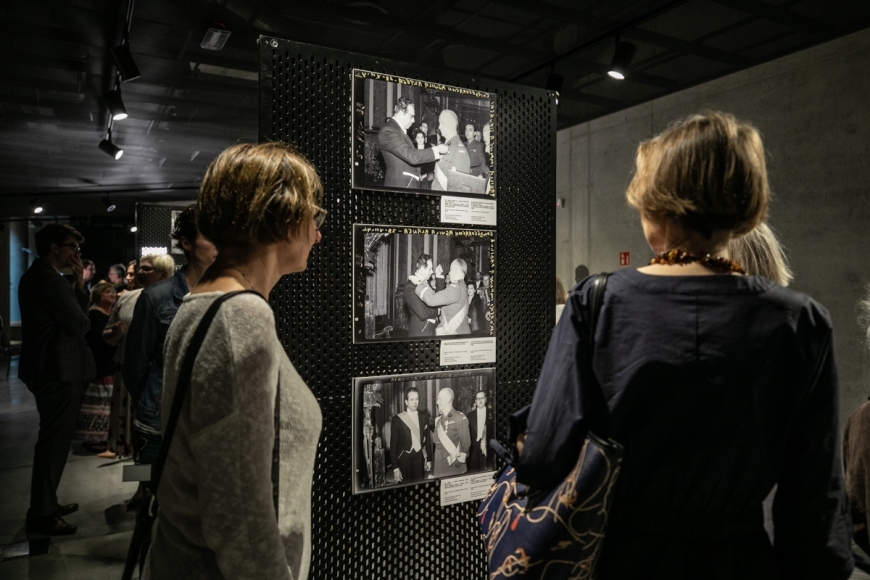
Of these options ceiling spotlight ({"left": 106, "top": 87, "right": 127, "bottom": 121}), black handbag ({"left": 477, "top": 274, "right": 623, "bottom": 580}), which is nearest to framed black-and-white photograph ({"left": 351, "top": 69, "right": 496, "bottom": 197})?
black handbag ({"left": 477, "top": 274, "right": 623, "bottom": 580})

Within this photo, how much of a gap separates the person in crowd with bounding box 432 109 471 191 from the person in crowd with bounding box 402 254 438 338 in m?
0.22

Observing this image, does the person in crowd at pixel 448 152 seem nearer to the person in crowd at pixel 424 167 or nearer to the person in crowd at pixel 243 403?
the person in crowd at pixel 424 167

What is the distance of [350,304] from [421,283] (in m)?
0.21

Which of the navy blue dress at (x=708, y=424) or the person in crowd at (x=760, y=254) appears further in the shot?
the person in crowd at (x=760, y=254)

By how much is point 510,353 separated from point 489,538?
828 mm

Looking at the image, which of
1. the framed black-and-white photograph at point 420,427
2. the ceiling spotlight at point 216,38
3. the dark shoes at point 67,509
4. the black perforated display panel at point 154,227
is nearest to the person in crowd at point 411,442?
the framed black-and-white photograph at point 420,427

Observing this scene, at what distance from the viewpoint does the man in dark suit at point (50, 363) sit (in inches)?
134

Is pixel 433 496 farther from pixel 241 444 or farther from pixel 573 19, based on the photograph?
pixel 573 19

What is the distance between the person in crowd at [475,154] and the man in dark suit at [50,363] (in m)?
2.79

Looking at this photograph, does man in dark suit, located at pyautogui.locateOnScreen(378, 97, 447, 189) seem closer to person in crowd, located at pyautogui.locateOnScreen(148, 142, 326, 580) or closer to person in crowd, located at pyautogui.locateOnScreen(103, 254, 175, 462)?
person in crowd, located at pyautogui.locateOnScreen(148, 142, 326, 580)

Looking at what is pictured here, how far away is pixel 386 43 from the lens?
5480 mm
